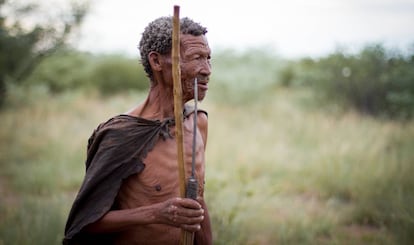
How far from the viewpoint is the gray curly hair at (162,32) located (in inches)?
80.4

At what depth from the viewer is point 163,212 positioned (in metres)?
1.87

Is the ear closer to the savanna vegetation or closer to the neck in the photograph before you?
the neck

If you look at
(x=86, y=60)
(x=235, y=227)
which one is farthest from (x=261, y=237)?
(x=86, y=60)

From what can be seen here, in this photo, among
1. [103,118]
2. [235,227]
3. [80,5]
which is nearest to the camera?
[235,227]

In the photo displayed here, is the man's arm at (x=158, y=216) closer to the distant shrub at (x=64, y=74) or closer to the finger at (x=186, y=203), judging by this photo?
the finger at (x=186, y=203)

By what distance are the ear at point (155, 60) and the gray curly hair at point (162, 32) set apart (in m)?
0.02

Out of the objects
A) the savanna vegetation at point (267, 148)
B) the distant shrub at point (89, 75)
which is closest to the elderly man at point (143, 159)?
the savanna vegetation at point (267, 148)

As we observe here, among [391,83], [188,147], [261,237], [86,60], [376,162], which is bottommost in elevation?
[261,237]

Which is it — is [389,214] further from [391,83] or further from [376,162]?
[391,83]

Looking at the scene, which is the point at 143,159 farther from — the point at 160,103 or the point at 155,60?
the point at 155,60

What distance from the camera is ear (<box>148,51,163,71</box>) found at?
2076mm

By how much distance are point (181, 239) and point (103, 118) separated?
8414 mm

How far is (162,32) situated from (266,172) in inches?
208

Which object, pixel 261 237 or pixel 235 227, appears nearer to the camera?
pixel 235 227
